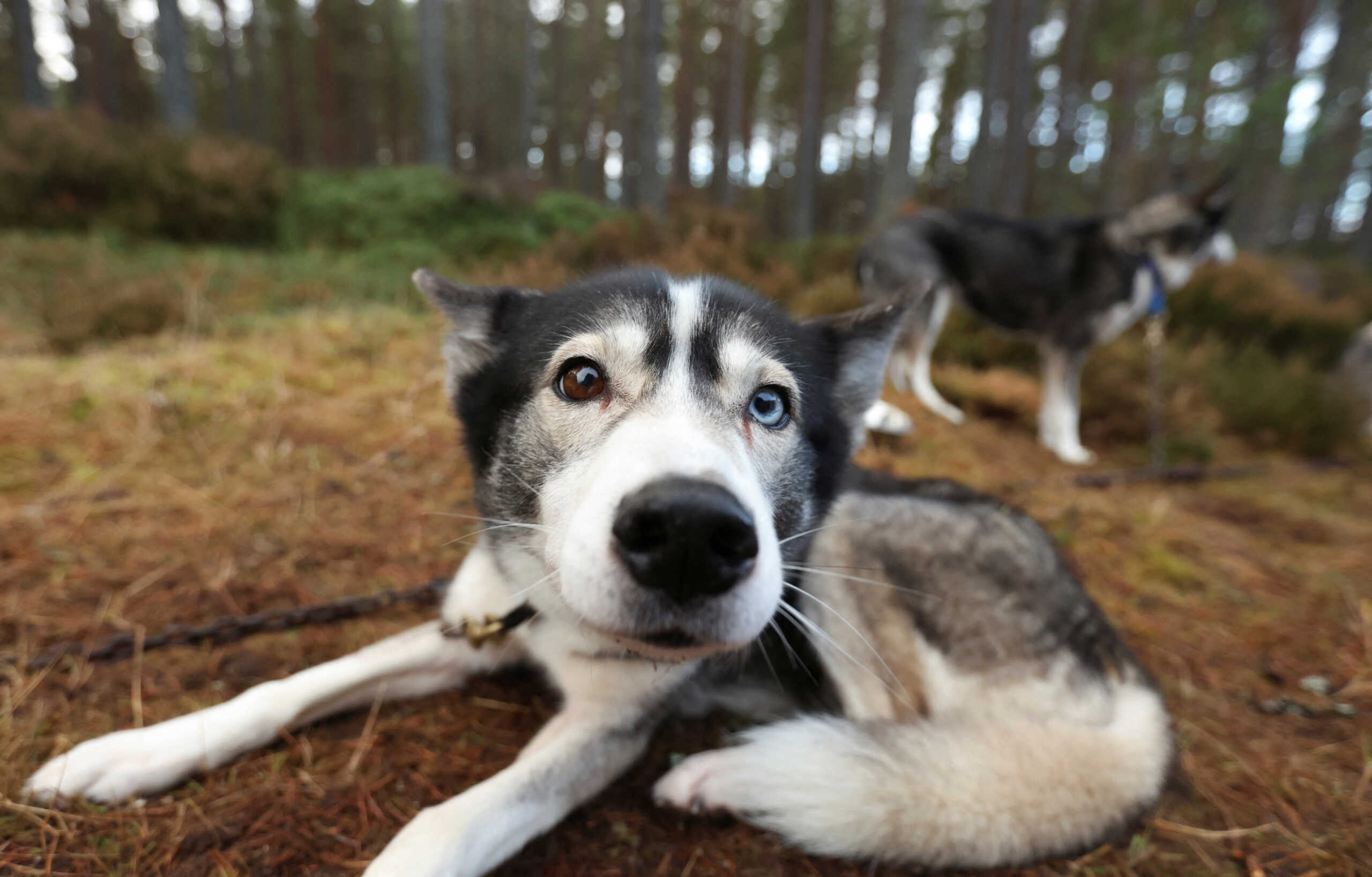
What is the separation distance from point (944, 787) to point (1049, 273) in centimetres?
631

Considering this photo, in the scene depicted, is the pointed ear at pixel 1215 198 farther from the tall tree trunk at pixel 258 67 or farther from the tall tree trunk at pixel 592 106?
the tall tree trunk at pixel 258 67

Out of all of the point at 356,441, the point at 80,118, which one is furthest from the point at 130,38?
the point at 356,441

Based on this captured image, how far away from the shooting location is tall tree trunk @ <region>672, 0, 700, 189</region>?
1568 cm

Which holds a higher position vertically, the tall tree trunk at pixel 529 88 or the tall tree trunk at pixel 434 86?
the tall tree trunk at pixel 529 88

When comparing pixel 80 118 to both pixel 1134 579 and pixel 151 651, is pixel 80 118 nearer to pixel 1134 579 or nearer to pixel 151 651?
pixel 151 651

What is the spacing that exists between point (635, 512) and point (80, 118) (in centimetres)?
1294

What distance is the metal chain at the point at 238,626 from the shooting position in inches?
86.0

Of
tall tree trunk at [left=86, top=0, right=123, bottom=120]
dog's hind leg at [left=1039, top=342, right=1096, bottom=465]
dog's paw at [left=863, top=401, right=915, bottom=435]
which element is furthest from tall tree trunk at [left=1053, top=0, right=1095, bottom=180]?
tall tree trunk at [left=86, top=0, right=123, bottom=120]

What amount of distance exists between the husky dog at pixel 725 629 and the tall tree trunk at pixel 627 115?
14.3 metres

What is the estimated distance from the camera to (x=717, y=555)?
4.10ft

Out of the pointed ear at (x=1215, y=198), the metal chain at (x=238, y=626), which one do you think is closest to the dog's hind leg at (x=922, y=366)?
the pointed ear at (x=1215, y=198)

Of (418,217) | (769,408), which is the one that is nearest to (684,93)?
(418,217)

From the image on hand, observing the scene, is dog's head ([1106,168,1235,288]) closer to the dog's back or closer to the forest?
the forest

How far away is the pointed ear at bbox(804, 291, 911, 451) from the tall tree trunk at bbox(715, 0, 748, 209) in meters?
15.6
